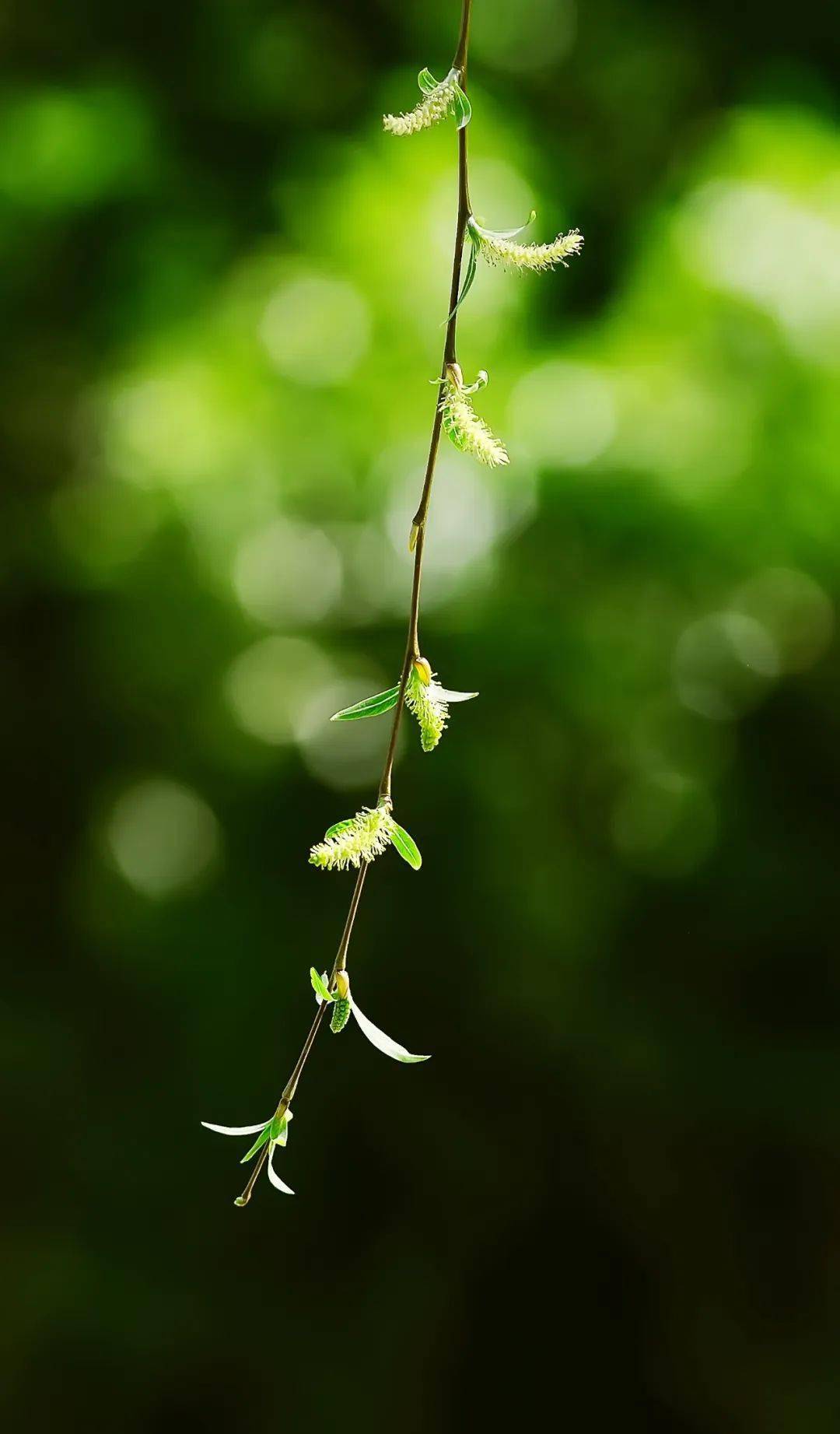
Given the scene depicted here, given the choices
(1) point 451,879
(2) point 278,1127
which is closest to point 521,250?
(2) point 278,1127

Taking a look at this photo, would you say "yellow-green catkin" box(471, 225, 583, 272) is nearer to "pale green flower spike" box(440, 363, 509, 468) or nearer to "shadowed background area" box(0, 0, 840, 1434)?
"pale green flower spike" box(440, 363, 509, 468)

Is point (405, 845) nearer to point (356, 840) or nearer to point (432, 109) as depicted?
point (356, 840)

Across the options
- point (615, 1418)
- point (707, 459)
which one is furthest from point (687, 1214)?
point (707, 459)

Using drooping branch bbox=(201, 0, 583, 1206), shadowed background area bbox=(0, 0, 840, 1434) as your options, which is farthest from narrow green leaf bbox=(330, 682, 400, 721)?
shadowed background area bbox=(0, 0, 840, 1434)

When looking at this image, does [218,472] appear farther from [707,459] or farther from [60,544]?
[707,459]

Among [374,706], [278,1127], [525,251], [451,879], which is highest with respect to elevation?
[525,251]

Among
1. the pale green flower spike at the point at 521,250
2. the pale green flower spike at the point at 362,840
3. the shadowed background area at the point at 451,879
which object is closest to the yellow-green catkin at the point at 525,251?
the pale green flower spike at the point at 521,250
